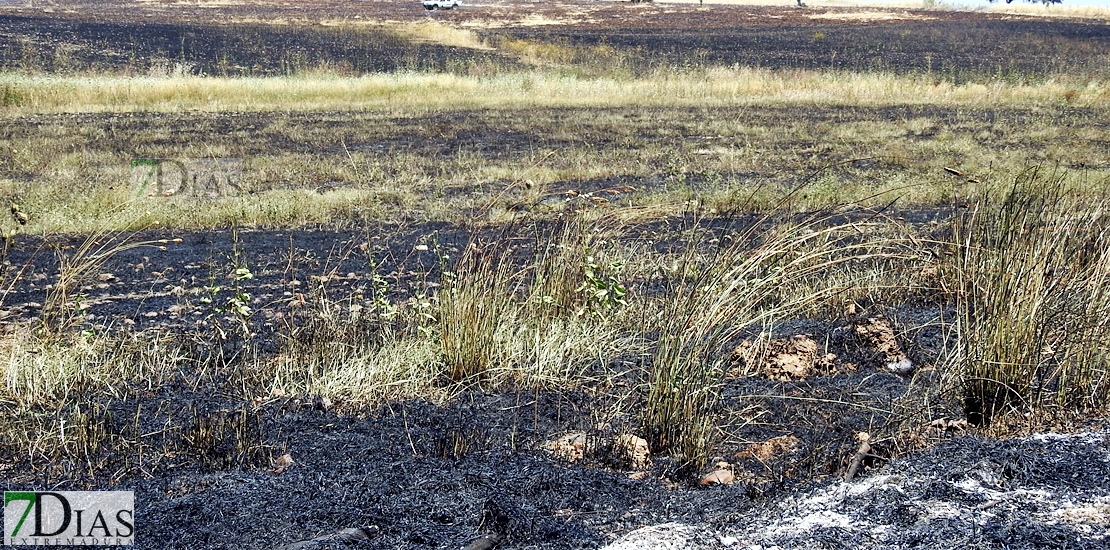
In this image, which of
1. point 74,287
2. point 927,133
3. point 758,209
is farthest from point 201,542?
point 927,133

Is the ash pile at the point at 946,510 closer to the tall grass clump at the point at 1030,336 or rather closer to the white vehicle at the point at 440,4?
the tall grass clump at the point at 1030,336

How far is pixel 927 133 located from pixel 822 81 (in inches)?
382

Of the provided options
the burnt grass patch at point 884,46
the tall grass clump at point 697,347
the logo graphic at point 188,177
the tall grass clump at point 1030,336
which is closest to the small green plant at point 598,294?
the tall grass clump at point 697,347

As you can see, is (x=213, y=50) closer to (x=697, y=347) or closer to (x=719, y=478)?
(x=697, y=347)

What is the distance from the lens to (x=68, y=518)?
311 cm

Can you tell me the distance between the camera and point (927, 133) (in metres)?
16.9

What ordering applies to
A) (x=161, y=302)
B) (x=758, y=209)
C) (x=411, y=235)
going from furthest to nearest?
(x=758, y=209) → (x=411, y=235) → (x=161, y=302)

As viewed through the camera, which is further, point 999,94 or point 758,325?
point 999,94

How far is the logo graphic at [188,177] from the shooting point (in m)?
11.5

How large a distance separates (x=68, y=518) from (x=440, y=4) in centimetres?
5985

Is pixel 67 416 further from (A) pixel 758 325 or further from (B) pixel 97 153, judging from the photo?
(B) pixel 97 153

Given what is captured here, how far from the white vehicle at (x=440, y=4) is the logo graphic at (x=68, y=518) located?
58.8 meters

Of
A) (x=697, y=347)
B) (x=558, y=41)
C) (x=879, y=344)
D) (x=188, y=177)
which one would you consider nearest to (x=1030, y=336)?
(x=879, y=344)

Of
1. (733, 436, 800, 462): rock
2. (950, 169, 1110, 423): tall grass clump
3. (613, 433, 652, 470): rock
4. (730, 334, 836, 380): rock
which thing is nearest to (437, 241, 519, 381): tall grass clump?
(613, 433, 652, 470): rock
